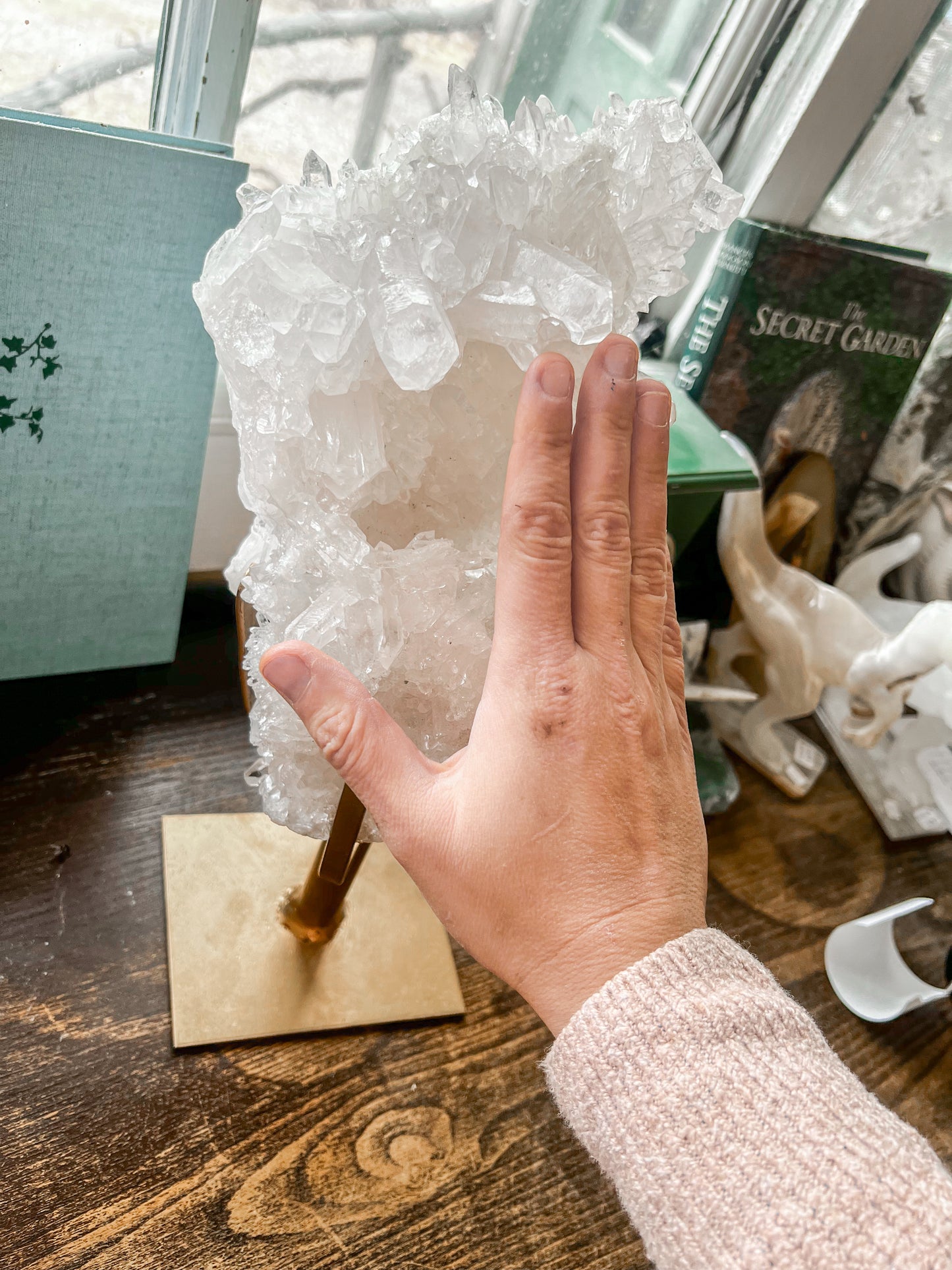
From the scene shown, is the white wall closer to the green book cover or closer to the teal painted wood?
the teal painted wood

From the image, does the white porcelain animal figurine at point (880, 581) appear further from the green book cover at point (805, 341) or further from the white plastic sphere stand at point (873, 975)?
the white plastic sphere stand at point (873, 975)

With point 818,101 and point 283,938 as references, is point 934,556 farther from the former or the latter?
point 283,938

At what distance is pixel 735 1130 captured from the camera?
1.30 feet

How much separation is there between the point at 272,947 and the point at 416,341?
0.51m

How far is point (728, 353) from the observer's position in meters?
0.99

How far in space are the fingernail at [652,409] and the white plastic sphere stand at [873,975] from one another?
0.57 m

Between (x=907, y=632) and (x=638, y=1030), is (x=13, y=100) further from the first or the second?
(x=907, y=632)

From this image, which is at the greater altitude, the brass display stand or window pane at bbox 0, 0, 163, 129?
window pane at bbox 0, 0, 163, 129

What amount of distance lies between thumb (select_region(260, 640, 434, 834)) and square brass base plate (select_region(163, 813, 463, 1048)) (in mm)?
258

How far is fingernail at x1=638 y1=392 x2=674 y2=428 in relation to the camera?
19.1 inches

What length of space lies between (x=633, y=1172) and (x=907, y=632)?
633 mm

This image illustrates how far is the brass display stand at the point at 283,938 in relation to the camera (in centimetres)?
69

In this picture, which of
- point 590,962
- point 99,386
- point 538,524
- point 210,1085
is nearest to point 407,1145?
point 210,1085

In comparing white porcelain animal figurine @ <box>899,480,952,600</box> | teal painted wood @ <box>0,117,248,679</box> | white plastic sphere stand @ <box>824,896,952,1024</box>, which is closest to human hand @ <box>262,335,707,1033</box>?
teal painted wood @ <box>0,117,248,679</box>
